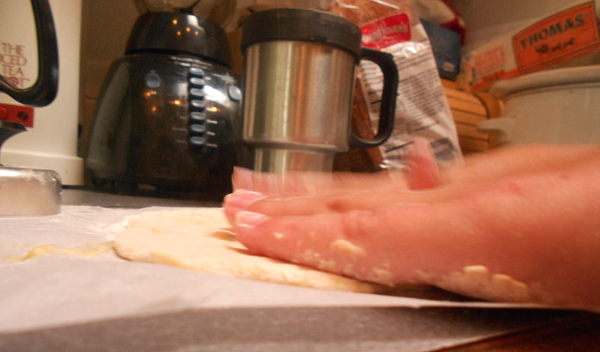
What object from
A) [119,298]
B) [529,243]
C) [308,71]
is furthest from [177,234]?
[308,71]

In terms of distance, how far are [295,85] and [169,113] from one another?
0.28m

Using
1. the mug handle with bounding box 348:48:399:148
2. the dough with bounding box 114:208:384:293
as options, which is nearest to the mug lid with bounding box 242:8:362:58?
the mug handle with bounding box 348:48:399:148

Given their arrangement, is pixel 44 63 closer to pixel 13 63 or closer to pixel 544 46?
pixel 13 63

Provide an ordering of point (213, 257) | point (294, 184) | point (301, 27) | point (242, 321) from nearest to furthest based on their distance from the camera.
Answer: point (242, 321), point (213, 257), point (294, 184), point (301, 27)

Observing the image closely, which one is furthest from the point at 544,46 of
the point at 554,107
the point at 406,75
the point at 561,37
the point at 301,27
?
the point at 301,27

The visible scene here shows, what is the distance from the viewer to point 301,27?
62 cm

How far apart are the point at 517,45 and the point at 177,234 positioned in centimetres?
110

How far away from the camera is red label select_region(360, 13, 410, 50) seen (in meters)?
0.93

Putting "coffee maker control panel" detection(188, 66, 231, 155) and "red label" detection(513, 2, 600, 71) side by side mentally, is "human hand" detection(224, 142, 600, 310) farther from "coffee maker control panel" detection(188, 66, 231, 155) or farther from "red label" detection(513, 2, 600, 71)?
"red label" detection(513, 2, 600, 71)

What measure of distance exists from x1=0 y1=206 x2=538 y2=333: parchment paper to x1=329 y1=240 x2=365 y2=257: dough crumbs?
0.10ft

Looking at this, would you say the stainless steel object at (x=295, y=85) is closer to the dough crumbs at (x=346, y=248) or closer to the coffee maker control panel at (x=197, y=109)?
the coffee maker control panel at (x=197, y=109)

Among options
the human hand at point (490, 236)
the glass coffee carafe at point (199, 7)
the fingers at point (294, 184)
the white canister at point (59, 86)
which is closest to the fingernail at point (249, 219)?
the human hand at point (490, 236)

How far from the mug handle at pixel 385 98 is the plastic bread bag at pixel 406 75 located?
0.11 metres

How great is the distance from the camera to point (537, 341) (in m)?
0.18
